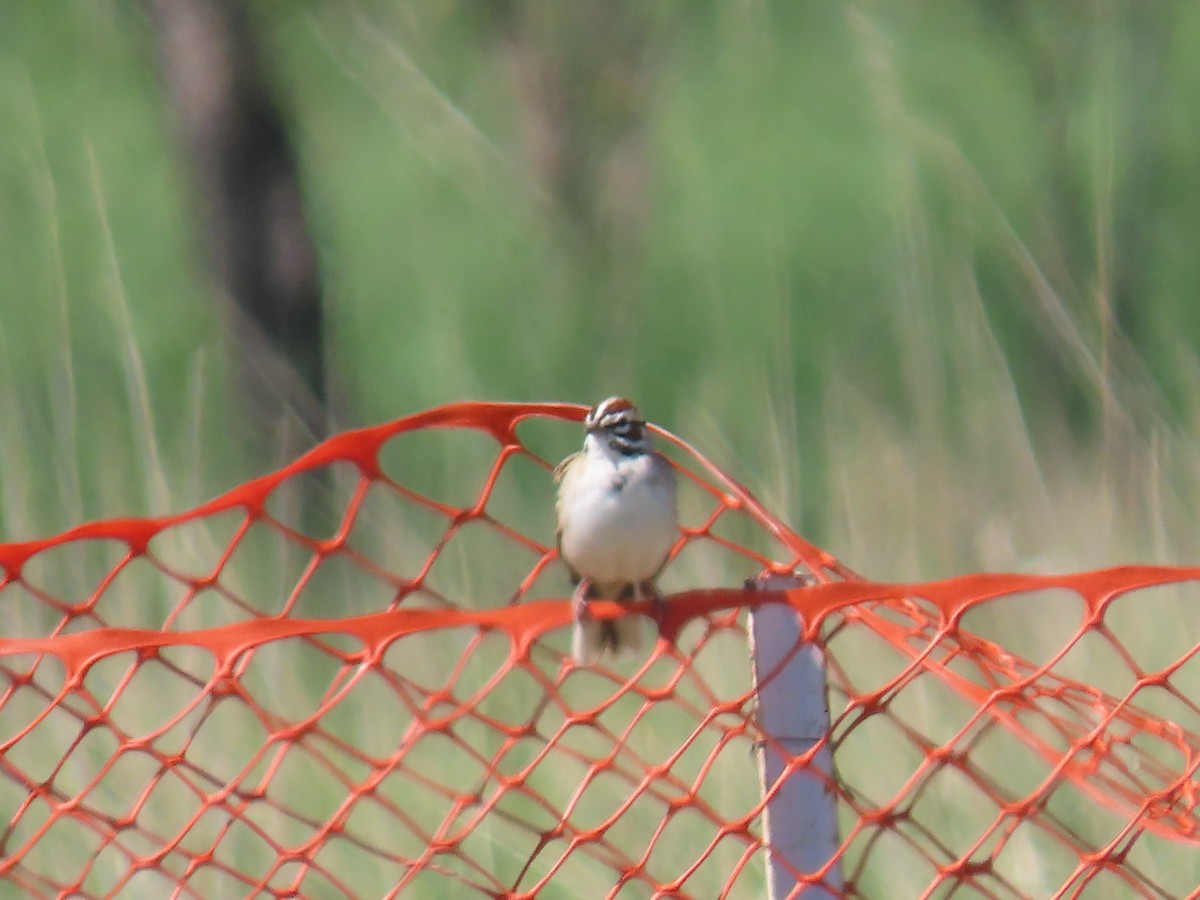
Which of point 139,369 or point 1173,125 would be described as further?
point 1173,125

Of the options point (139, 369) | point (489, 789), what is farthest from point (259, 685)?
point (139, 369)

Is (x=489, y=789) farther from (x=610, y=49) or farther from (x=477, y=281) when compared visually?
(x=477, y=281)

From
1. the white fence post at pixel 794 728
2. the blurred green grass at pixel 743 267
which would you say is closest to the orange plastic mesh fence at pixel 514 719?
the white fence post at pixel 794 728

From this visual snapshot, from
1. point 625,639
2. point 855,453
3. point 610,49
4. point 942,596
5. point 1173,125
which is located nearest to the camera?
point 942,596

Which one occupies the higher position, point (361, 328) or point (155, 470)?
point (361, 328)

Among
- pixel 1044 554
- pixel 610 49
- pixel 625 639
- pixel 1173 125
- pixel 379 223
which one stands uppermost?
pixel 1173 125

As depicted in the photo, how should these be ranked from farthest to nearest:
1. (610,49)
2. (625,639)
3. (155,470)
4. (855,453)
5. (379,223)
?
(379,223) → (610,49) → (855,453) → (155,470) → (625,639)

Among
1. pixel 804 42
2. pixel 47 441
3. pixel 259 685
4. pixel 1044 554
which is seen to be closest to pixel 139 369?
pixel 259 685

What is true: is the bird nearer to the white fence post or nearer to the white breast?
the white breast

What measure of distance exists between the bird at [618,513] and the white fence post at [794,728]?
72 cm

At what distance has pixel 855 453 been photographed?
4027 mm

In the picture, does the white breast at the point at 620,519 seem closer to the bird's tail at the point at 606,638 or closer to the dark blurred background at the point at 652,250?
the bird's tail at the point at 606,638

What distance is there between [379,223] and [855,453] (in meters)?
6.08

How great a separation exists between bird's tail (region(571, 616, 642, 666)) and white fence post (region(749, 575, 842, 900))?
607 millimetres
